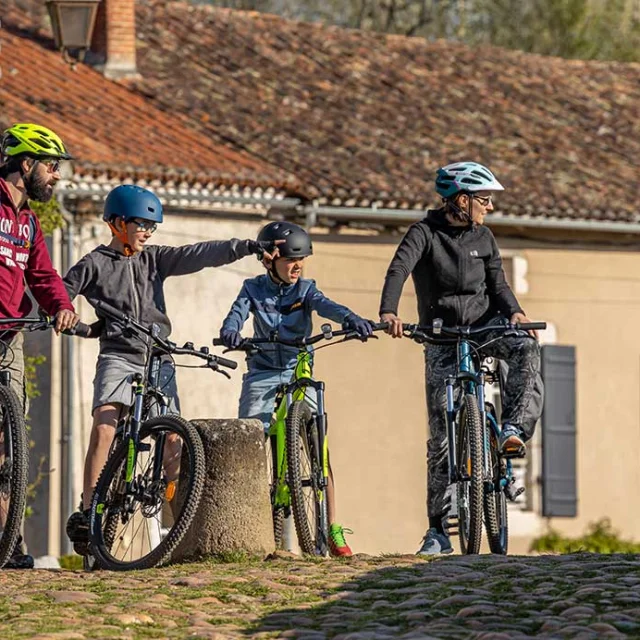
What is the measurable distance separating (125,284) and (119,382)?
0.51m

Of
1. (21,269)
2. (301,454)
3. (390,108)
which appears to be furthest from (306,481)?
(390,108)

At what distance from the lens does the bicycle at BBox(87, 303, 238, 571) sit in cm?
980

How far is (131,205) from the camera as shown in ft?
34.9

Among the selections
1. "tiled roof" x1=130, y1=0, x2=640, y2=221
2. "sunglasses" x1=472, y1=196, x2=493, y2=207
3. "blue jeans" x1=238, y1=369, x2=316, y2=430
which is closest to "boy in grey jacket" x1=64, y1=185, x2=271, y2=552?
"blue jeans" x1=238, y1=369, x2=316, y2=430

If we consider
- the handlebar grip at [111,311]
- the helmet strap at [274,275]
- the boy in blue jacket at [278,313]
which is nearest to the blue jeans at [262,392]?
the boy in blue jacket at [278,313]

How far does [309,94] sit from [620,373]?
464 centimetres

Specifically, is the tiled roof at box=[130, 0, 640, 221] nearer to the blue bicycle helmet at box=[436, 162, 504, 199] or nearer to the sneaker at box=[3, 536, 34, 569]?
the blue bicycle helmet at box=[436, 162, 504, 199]

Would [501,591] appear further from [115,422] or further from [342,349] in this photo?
[342,349]

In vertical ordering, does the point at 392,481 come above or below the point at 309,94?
below

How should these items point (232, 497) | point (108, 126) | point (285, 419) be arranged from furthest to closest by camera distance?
point (108, 126), point (285, 419), point (232, 497)

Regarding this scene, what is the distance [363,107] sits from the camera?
23.5m

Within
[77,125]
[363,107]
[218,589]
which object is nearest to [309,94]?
[363,107]

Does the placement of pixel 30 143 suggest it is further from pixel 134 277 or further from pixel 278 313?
pixel 278 313

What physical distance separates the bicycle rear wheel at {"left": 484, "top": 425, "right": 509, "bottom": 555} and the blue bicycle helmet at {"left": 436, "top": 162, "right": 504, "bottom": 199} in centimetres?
129
